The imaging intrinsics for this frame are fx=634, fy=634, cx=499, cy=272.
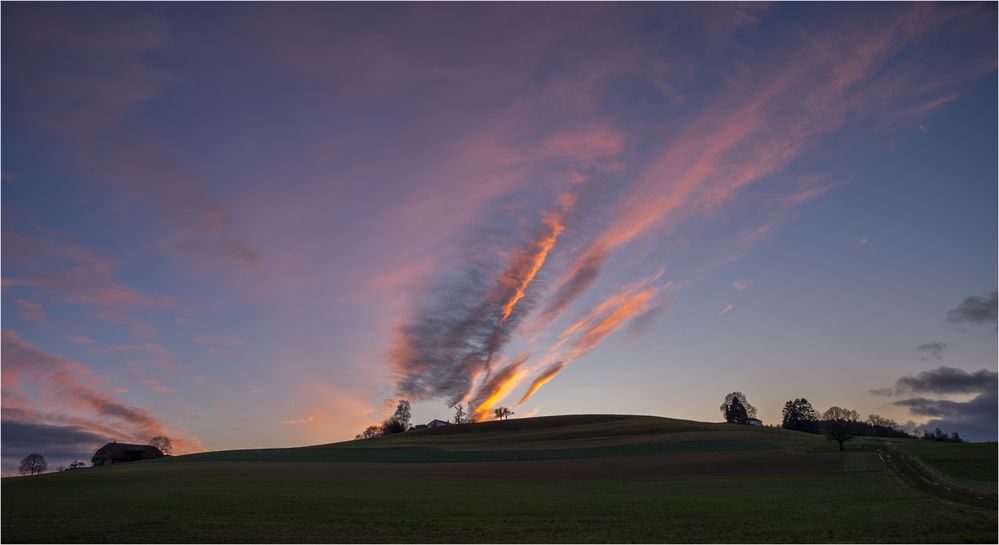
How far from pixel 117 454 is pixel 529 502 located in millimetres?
158004

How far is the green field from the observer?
109ft

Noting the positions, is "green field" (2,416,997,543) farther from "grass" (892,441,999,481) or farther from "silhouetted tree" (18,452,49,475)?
"silhouetted tree" (18,452,49,475)

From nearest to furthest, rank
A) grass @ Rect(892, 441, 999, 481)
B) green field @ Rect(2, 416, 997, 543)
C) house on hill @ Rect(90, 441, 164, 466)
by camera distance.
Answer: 1. green field @ Rect(2, 416, 997, 543)
2. grass @ Rect(892, 441, 999, 481)
3. house on hill @ Rect(90, 441, 164, 466)

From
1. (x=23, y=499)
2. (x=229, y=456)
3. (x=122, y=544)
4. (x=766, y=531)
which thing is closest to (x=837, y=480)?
(x=766, y=531)

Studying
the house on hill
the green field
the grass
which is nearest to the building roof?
the house on hill

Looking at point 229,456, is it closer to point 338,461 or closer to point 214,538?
point 338,461

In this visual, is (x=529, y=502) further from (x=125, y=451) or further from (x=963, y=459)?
(x=125, y=451)

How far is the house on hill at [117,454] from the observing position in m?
164

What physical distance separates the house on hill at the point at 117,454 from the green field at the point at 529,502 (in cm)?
9563

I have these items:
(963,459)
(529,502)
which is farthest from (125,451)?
(963,459)

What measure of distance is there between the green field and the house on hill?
95.6 meters

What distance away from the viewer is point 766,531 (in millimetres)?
33344

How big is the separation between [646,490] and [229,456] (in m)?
83.3

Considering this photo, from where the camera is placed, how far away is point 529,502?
4797cm
